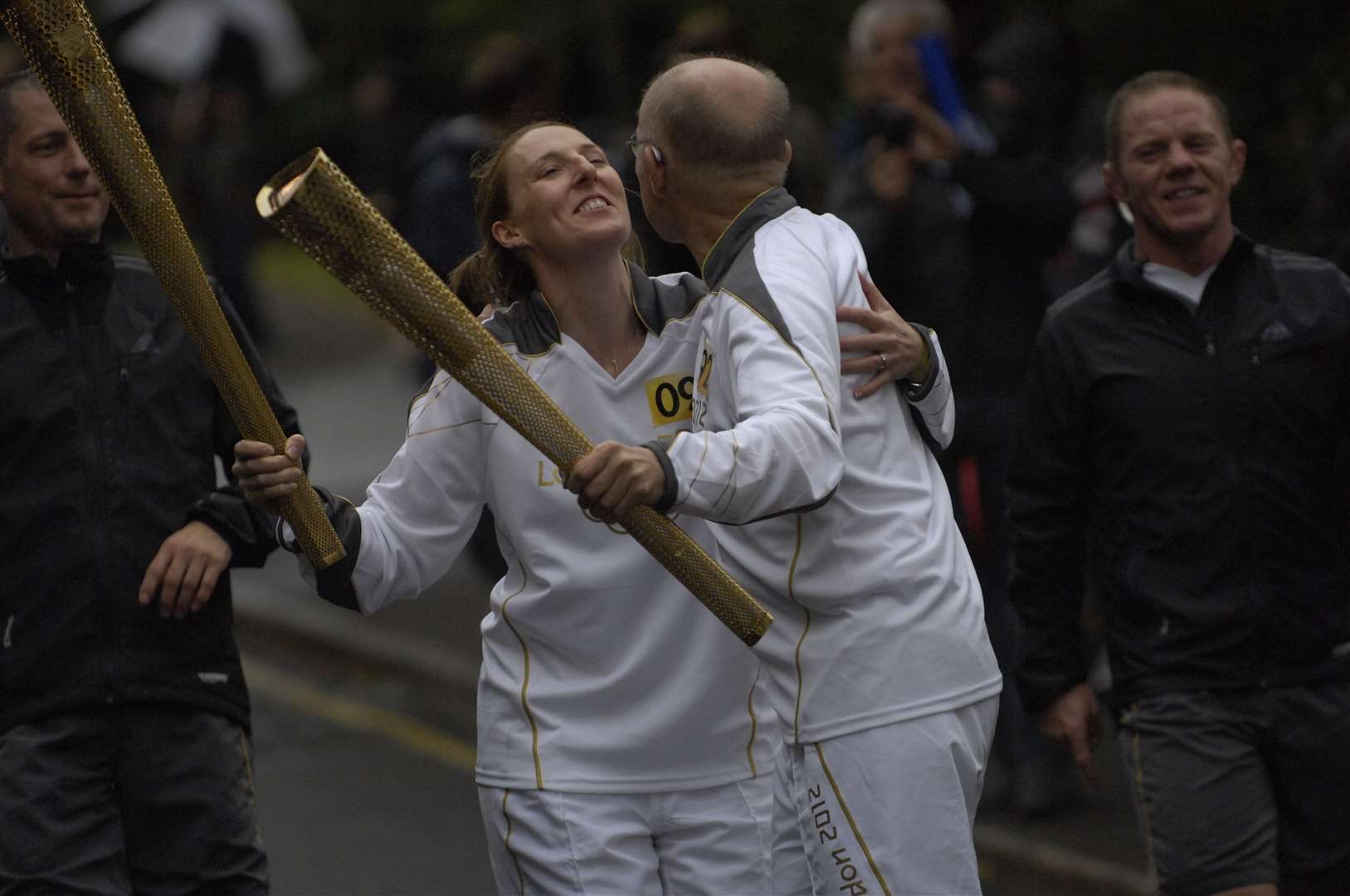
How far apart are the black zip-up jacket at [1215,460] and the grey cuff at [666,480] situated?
1.69 meters

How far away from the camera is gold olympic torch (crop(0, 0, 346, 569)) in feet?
10.8

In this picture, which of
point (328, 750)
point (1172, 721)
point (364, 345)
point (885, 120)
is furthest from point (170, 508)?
point (364, 345)

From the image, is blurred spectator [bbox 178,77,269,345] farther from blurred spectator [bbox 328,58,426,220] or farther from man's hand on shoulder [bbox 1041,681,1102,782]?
man's hand on shoulder [bbox 1041,681,1102,782]

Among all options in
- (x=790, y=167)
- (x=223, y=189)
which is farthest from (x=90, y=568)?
(x=223, y=189)

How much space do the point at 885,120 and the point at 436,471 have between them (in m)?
3.21

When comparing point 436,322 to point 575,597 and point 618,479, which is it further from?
point 575,597

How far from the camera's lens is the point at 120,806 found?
441cm

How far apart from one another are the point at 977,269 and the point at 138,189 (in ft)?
12.6

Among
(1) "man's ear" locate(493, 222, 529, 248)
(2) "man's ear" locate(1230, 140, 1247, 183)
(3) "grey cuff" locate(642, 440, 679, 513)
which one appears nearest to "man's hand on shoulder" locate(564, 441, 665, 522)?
(3) "grey cuff" locate(642, 440, 679, 513)

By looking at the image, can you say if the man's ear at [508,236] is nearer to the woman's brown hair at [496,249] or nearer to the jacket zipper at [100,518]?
the woman's brown hair at [496,249]

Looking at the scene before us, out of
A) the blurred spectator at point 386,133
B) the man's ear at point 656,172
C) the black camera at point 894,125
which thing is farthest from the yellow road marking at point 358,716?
the man's ear at point 656,172

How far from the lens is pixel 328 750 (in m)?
8.44

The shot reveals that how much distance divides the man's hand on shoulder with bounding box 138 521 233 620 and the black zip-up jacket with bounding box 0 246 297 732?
5 cm

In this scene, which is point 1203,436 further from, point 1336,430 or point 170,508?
point 170,508
